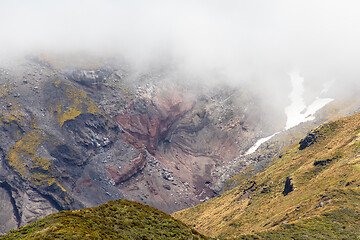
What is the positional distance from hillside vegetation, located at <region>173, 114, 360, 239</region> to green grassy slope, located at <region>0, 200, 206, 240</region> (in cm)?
2406

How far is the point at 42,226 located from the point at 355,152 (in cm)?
9279

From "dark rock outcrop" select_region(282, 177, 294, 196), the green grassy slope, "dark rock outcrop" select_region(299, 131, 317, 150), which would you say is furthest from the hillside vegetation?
the green grassy slope

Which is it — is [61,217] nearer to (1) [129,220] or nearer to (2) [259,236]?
(1) [129,220]

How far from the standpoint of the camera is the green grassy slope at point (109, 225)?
41.1 meters

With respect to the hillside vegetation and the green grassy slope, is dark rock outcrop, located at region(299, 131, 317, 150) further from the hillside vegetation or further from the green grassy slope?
the green grassy slope

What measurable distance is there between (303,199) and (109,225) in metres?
64.6

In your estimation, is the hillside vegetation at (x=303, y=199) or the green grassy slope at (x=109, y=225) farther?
the hillside vegetation at (x=303, y=199)

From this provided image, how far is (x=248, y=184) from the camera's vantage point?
161 m

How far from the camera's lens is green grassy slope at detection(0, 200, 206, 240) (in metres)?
41.1

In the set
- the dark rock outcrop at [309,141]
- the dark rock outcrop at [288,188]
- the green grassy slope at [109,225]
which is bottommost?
the dark rock outcrop at [288,188]

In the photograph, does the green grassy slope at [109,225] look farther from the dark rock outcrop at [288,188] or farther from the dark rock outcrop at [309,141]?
the dark rock outcrop at [309,141]

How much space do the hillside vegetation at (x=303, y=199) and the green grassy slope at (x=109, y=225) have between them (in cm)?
2406

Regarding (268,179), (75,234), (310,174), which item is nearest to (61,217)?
(75,234)

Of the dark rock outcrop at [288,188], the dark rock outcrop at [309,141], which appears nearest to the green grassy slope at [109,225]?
the dark rock outcrop at [288,188]
